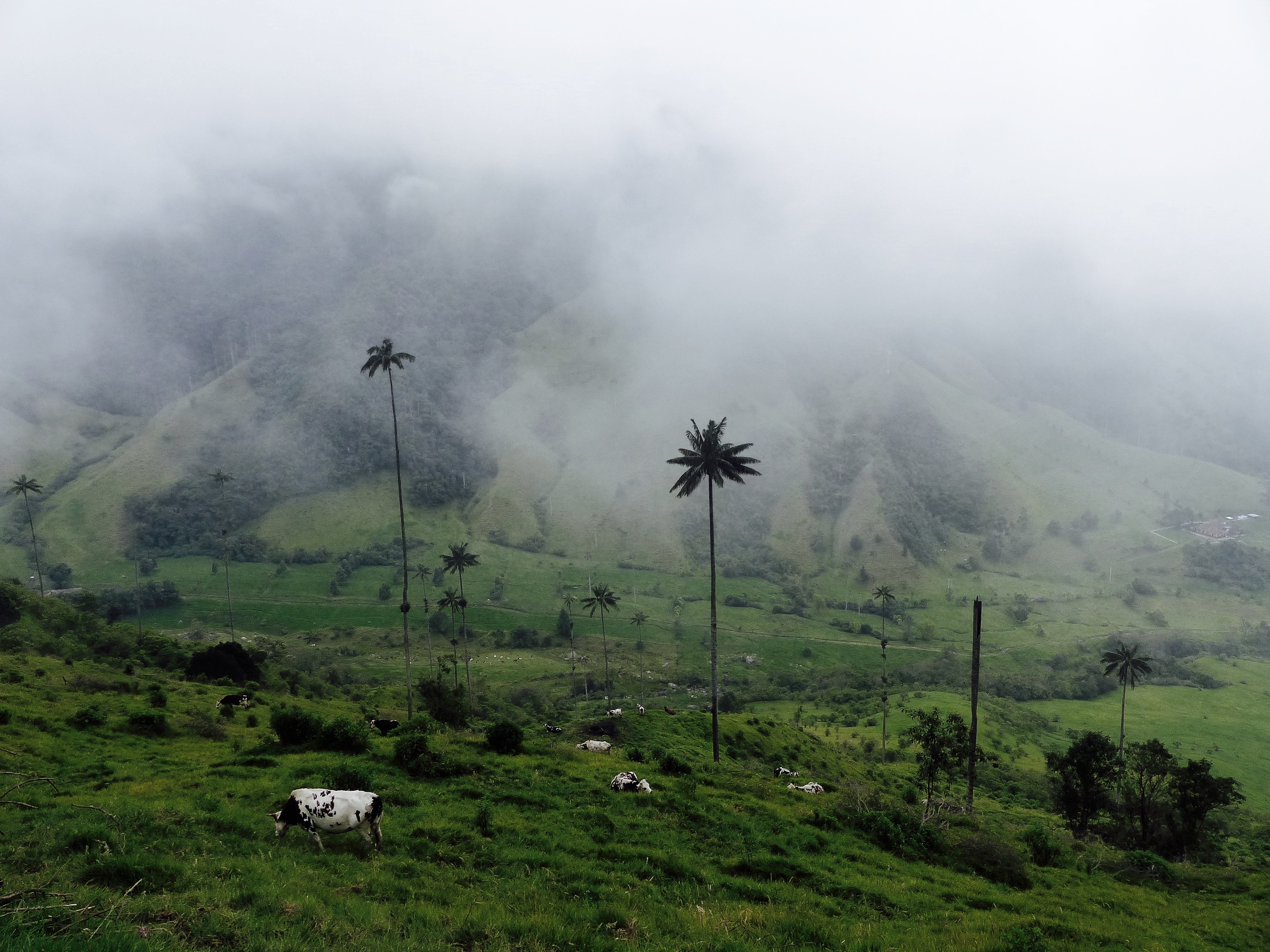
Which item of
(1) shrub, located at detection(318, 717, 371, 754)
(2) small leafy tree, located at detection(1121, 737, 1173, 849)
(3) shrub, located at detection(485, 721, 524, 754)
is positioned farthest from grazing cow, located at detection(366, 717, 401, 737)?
(2) small leafy tree, located at detection(1121, 737, 1173, 849)

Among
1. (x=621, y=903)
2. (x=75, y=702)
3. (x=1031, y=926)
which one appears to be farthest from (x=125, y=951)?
(x=75, y=702)

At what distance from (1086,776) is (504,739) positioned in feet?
178

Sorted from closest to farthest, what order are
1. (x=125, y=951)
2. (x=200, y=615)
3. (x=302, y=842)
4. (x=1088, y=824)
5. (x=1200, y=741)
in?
(x=125, y=951)
(x=302, y=842)
(x=1088, y=824)
(x=1200, y=741)
(x=200, y=615)

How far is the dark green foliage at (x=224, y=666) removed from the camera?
252ft

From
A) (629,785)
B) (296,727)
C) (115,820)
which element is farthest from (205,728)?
(115,820)

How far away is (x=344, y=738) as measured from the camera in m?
31.5

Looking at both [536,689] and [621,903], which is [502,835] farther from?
[536,689]

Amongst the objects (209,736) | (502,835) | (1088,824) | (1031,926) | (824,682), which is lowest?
(824,682)

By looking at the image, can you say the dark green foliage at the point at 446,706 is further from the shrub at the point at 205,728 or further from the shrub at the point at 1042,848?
the shrub at the point at 1042,848

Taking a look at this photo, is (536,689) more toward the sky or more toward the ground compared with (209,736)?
more toward the ground

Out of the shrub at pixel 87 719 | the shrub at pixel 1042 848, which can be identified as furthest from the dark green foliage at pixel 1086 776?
the shrub at pixel 87 719

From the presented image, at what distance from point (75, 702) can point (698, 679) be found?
136m

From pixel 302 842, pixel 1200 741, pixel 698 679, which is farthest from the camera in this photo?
pixel 698 679

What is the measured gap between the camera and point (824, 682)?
167125mm
